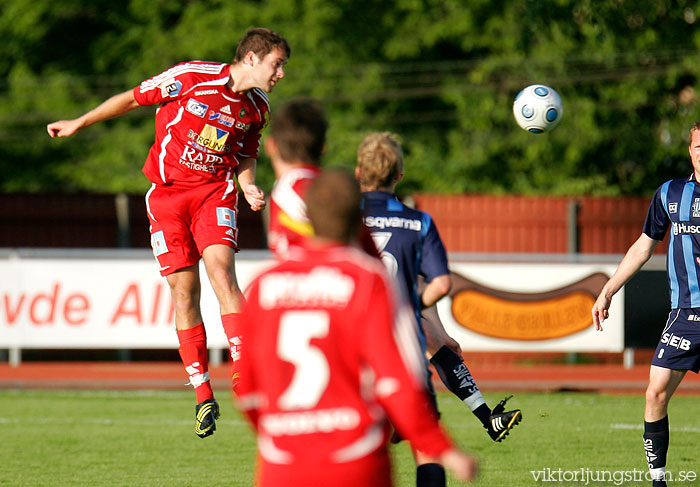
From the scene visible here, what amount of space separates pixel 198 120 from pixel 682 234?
3212 millimetres

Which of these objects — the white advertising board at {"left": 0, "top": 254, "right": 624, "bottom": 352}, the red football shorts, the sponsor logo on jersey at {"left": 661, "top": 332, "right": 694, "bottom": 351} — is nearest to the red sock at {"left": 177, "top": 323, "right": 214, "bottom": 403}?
the red football shorts

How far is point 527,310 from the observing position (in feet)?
47.3

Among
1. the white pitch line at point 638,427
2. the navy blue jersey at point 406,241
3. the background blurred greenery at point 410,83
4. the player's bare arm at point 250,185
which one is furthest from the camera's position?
the background blurred greenery at point 410,83

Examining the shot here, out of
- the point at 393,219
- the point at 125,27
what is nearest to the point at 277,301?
the point at 393,219

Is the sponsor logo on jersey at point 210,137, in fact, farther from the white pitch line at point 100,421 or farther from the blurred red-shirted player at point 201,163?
the white pitch line at point 100,421

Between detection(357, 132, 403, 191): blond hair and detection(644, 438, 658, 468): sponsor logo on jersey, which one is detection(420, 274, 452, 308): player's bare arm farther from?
detection(644, 438, 658, 468): sponsor logo on jersey

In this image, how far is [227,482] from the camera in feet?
23.6

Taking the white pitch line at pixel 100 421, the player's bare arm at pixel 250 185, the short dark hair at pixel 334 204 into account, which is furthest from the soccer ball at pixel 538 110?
the short dark hair at pixel 334 204

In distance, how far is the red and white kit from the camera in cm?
674

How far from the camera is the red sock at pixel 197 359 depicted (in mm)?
6770

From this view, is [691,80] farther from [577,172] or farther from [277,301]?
[277,301]

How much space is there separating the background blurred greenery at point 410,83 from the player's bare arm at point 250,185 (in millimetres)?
16295

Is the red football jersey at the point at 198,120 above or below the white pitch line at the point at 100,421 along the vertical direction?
above

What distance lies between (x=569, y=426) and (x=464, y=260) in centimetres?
494
